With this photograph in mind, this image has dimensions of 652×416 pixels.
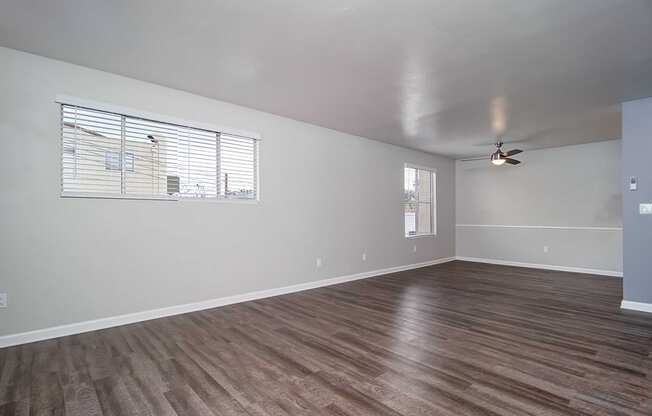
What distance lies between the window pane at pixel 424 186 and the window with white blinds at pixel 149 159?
185 inches

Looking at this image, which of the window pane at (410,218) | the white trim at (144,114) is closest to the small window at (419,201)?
the window pane at (410,218)

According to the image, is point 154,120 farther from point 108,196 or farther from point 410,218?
point 410,218

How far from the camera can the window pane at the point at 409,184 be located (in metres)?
7.23

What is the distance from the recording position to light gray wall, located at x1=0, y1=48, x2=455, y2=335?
300 cm

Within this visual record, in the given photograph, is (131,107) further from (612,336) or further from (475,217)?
(475,217)

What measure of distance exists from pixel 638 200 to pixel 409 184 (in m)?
3.98

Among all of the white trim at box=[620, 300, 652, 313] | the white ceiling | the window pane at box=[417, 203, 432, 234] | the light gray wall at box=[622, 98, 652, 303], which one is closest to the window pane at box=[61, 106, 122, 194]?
the white ceiling

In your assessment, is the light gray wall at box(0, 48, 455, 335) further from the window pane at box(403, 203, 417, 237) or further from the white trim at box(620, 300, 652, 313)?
the white trim at box(620, 300, 652, 313)

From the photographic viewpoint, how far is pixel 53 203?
3.15 metres

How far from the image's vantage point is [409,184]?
295 inches

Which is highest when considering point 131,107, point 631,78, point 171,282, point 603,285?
point 631,78

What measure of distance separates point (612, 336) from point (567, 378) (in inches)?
52.6

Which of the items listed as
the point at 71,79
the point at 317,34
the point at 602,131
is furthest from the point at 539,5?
the point at 602,131

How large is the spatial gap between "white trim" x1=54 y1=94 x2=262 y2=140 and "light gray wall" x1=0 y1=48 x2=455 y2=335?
0.06 metres
